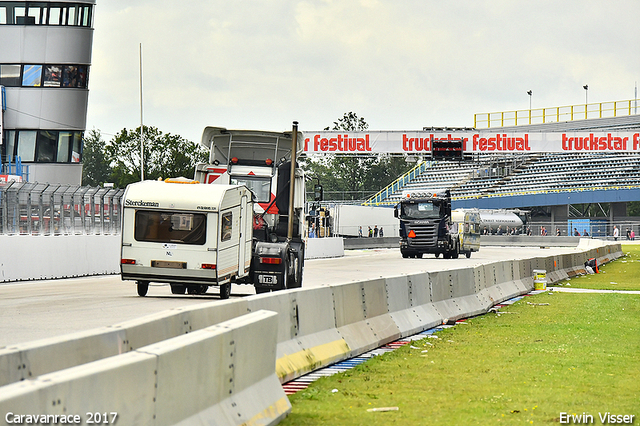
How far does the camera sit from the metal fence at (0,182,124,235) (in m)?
25.9

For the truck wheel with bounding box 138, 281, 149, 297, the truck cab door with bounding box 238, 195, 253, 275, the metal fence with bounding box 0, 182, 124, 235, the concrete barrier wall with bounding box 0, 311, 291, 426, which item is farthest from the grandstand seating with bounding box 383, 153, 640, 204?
the concrete barrier wall with bounding box 0, 311, 291, 426

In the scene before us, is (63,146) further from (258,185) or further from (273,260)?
(273,260)

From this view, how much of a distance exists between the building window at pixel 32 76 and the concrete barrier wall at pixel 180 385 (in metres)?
45.7

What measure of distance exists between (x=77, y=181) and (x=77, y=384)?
50.3m

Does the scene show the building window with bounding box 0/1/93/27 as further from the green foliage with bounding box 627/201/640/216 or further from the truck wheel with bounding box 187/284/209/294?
the green foliage with bounding box 627/201/640/216

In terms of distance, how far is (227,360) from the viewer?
7.14 metres

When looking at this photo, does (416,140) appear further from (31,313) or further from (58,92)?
(31,313)

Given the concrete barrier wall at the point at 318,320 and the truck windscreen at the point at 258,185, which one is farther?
the truck windscreen at the point at 258,185

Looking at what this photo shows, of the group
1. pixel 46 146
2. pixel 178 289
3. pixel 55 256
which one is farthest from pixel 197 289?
pixel 46 146

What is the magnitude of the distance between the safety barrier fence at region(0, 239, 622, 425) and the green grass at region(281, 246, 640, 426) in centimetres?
49

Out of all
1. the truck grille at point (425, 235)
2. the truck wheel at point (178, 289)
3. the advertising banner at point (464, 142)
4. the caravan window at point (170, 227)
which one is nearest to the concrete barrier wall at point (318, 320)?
the caravan window at point (170, 227)

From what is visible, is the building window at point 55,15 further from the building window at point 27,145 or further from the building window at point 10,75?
the building window at point 27,145

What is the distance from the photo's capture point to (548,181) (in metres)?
93.8

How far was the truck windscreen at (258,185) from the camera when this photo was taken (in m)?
21.7
